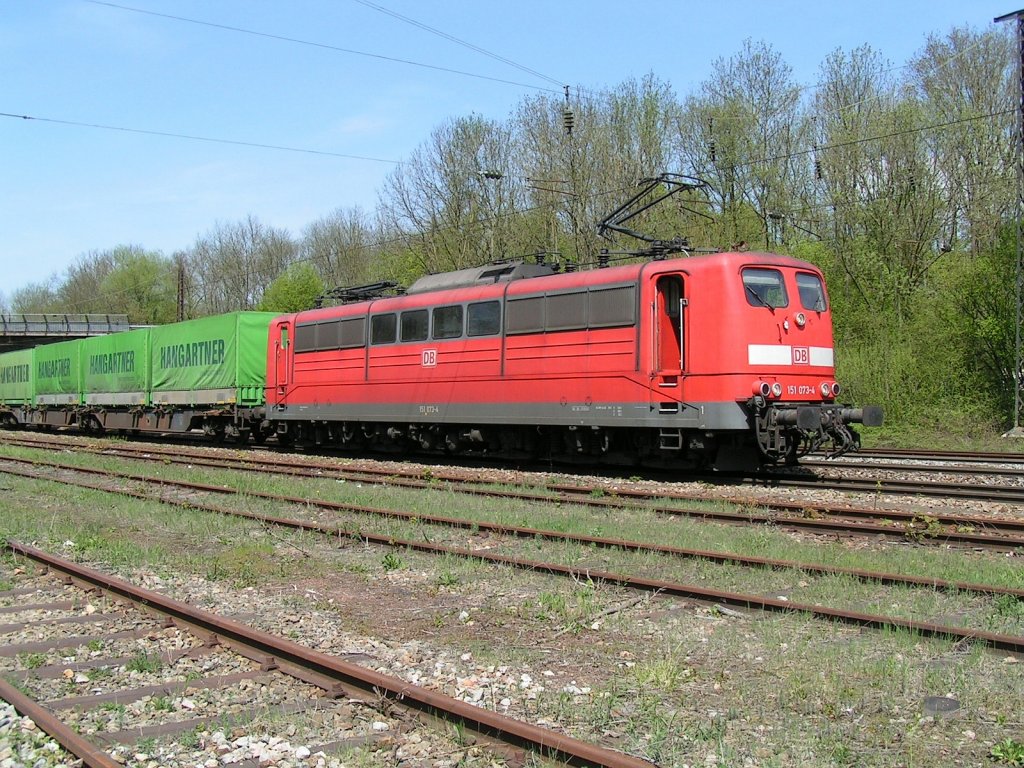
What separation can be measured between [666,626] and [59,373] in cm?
3395

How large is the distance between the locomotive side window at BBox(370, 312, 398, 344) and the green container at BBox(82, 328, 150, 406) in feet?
40.7

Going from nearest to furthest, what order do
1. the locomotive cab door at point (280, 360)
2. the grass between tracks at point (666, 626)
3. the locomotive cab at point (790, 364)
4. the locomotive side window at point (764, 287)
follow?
the grass between tracks at point (666, 626), the locomotive cab at point (790, 364), the locomotive side window at point (764, 287), the locomotive cab door at point (280, 360)

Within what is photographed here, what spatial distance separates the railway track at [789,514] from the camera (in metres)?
9.23

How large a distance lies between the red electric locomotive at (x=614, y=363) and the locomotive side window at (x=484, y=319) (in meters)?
0.03

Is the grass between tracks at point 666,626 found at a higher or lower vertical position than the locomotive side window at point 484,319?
lower

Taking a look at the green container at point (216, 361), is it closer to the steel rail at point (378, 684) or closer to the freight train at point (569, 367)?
the freight train at point (569, 367)

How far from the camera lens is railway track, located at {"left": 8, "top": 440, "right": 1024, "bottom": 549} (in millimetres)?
9227

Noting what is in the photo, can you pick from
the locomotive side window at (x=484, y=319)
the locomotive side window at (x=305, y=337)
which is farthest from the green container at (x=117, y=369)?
the locomotive side window at (x=484, y=319)

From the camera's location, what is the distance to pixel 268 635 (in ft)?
18.8

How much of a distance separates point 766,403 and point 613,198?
21.6 meters

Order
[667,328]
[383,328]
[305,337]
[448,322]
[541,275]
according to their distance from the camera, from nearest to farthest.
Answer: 1. [667,328]
2. [541,275]
3. [448,322]
4. [383,328]
5. [305,337]

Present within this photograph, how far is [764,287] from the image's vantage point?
534 inches

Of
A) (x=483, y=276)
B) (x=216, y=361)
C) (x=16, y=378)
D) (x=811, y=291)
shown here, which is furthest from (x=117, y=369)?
(x=811, y=291)

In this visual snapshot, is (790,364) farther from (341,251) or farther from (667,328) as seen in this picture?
(341,251)
